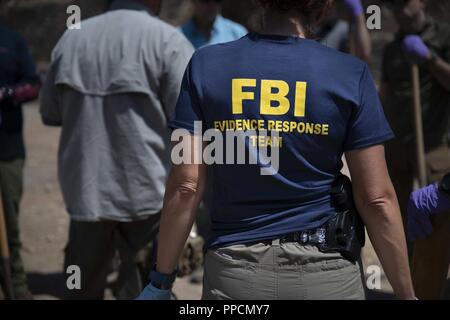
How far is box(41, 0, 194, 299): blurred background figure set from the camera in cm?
483

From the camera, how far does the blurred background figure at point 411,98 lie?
5.77 meters

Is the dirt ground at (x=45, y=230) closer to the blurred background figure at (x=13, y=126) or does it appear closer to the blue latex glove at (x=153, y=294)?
the blurred background figure at (x=13, y=126)

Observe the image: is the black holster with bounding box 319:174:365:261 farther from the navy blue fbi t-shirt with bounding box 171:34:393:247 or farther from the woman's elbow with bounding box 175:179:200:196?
the woman's elbow with bounding box 175:179:200:196

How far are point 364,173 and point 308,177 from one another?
6.8 inches

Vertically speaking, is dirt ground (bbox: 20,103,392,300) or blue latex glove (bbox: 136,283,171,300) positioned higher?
blue latex glove (bbox: 136,283,171,300)

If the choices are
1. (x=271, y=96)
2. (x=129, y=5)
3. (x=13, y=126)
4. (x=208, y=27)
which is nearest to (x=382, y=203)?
(x=271, y=96)

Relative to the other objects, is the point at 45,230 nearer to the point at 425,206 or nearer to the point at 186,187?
the point at 425,206

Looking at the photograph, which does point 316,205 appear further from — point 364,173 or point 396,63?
point 396,63

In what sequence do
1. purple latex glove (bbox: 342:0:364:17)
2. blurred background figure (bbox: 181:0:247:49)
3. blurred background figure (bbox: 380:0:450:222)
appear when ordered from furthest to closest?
1. purple latex glove (bbox: 342:0:364:17)
2. blurred background figure (bbox: 181:0:247:49)
3. blurred background figure (bbox: 380:0:450:222)

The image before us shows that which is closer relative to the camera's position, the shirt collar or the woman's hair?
the woman's hair

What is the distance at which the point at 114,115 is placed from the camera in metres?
4.88

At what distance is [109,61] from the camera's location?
4.84m

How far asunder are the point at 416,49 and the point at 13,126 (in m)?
2.45

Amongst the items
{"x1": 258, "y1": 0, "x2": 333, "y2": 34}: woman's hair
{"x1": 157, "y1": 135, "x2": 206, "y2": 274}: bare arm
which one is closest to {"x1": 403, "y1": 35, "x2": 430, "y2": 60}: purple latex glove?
{"x1": 258, "y1": 0, "x2": 333, "y2": 34}: woman's hair
